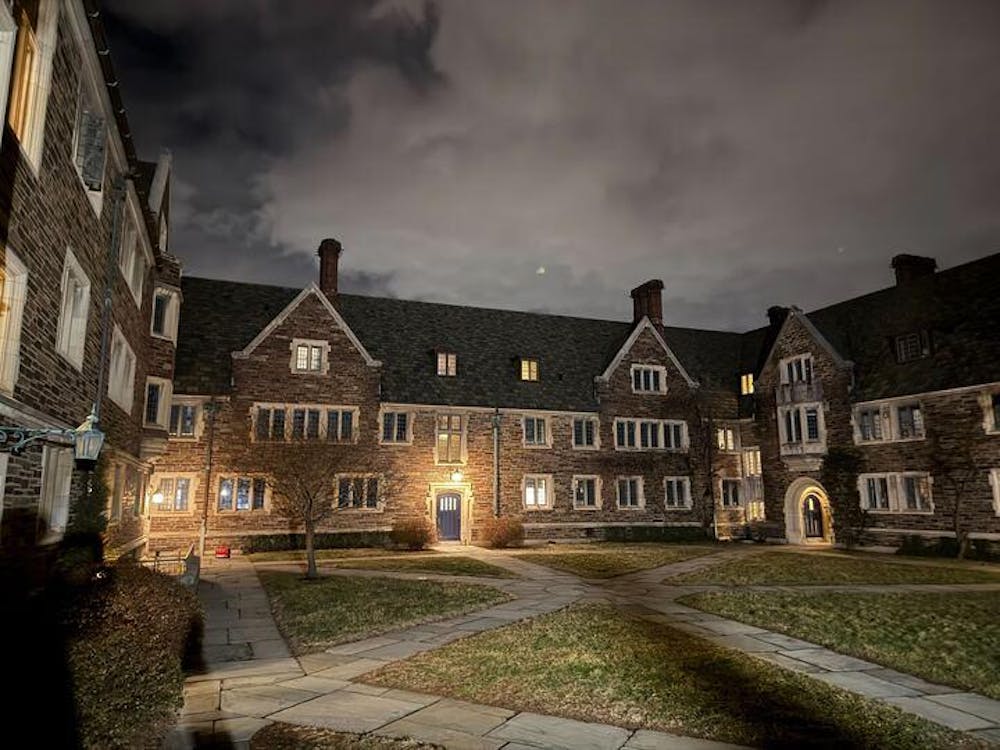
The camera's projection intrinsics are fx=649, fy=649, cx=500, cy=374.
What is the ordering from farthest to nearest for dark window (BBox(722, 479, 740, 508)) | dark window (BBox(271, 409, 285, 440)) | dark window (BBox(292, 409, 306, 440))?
1. dark window (BBox(722, 479, 740, 508))
2. dark window (BBox(292, 409, 306, 440))
3. dark window (BBox(271, 409, 285, 440))

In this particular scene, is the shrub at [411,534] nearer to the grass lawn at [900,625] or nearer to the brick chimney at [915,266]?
the grass lawn at [900,625]

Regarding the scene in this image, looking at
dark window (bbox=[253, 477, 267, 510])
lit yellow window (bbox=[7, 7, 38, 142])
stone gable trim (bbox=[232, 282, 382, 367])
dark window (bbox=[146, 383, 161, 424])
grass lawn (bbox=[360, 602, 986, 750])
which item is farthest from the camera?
stone gable trim (bbox=[232, 282, 382, 367])

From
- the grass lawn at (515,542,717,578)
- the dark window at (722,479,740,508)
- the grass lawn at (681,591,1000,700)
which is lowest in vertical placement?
the grass lawn at (681,591,1000,700)

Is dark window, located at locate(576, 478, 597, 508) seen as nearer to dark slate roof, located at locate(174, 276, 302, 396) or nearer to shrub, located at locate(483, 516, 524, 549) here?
shrub, located at locate(483, 516, 524, 549)

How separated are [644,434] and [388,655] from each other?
28.0 m

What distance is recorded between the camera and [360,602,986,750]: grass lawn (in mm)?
6797

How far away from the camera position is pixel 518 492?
32.8 meters

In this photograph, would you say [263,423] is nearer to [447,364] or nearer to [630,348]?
[447,364]

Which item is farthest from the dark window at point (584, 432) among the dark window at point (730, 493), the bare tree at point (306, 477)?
the bare tree at point (306, 477)

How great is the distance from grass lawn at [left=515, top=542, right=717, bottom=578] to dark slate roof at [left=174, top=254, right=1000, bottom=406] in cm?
793

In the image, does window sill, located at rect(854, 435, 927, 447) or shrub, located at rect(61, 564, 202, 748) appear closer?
shrub, located at rect(61, 564, 202, 748)

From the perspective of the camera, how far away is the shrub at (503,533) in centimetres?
3011

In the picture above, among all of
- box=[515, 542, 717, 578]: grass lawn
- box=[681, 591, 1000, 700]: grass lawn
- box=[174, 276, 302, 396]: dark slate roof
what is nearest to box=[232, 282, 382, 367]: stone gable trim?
box=[174, 276, 302, 396]: dark slate roof

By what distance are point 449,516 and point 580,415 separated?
8793 mm
